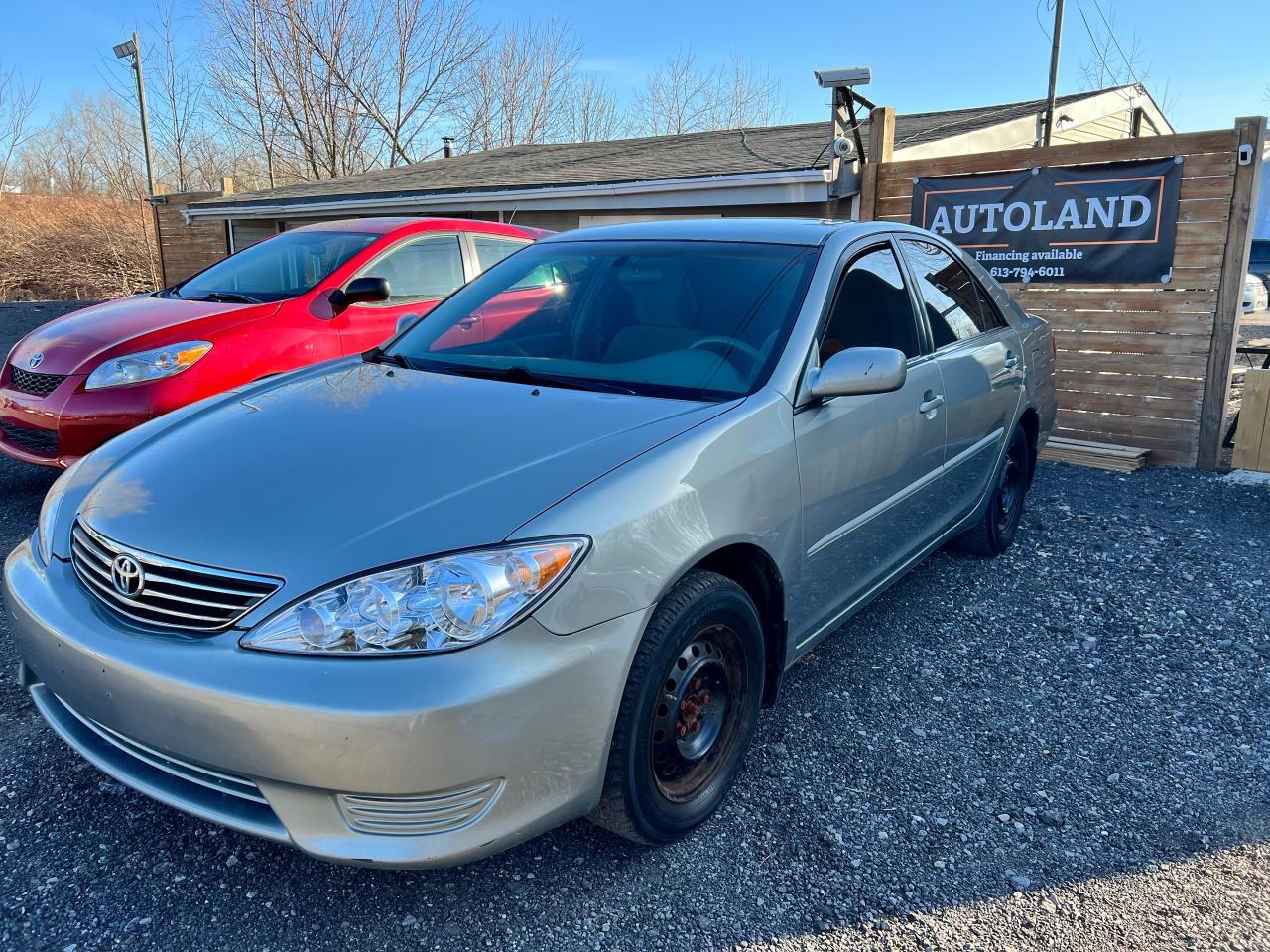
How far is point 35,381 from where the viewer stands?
4848mm

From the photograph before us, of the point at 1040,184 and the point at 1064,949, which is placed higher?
the point at 1040,184

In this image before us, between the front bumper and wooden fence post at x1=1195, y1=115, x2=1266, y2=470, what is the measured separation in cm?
605

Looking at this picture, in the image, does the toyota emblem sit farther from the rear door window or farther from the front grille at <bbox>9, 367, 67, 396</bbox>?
the rear door window

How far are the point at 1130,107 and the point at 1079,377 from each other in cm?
892

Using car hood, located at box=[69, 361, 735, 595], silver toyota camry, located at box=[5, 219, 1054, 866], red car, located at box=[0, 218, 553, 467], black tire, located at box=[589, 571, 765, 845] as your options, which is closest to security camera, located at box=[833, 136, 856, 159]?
red car, located at box=[0, 218, 553, 467]

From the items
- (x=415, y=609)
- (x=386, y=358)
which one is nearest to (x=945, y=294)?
(x=386, y=358)

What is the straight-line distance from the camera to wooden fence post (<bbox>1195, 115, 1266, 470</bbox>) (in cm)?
618

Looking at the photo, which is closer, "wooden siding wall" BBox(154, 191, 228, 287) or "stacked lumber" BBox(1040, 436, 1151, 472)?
"stacked lumber" BBox(1040, 436, 1151, 472)

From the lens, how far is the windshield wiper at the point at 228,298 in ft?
17.8

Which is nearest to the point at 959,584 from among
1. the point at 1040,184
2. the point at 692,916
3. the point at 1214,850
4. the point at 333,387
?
the point at 1214,850

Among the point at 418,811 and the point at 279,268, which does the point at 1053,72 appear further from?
the point at 418,811

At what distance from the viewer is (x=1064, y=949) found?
85.9 inches

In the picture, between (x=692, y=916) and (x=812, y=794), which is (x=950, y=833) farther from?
(x=692, y=916)

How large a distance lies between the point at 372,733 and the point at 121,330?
13.1 feet
